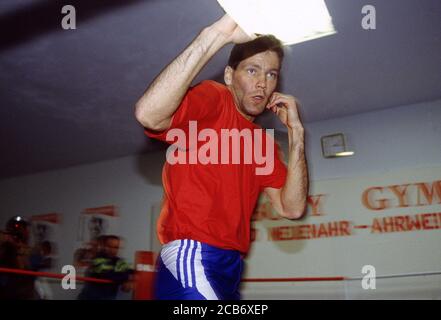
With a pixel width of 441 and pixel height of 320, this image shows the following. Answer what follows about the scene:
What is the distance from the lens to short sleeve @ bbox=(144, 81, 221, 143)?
1.07m

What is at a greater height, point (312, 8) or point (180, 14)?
point (180, 14)

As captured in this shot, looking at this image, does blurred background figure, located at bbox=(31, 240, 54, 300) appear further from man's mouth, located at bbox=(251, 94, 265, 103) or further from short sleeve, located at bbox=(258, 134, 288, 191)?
man's mouth, located at bbox=(251, 94, 265, 103)

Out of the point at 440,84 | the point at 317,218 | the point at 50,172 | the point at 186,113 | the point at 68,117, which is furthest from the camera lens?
the point at 50,172

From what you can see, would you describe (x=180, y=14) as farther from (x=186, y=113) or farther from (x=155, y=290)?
(x=155, y=290)

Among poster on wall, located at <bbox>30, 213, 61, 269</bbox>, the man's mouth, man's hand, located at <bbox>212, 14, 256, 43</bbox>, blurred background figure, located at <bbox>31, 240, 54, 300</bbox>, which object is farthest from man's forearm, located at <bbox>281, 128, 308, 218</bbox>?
poster on wall, located at <bbox>30, 213, 61, 269</bbox>

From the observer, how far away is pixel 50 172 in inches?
199

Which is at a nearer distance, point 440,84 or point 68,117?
point 440,84

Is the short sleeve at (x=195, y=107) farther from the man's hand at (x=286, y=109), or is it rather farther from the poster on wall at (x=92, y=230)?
the poster on wall at (x=92, y=230)

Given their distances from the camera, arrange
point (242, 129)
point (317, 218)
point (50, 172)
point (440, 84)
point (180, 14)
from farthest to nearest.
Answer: point (50, 172) < point (317, 218) < point (440, 84) < point (180, 14) < point (242, 129)

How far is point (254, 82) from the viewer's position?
1443mm

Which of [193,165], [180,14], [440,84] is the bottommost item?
[193,165]

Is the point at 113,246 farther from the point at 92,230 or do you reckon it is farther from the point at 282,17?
the point at 282,17

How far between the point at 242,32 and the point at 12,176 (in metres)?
4.95

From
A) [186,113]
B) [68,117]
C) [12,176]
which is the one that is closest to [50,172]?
[12,176]
